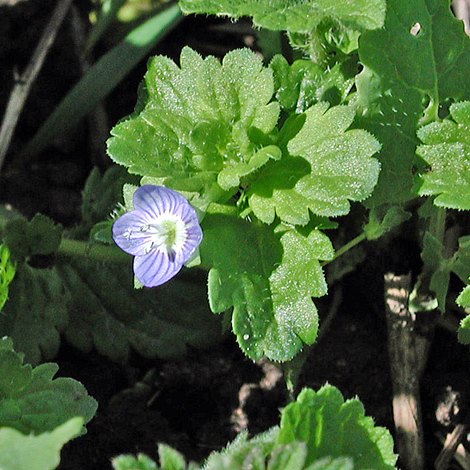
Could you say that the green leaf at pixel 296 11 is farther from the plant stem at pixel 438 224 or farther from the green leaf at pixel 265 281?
the plant stem at pixel 438 224

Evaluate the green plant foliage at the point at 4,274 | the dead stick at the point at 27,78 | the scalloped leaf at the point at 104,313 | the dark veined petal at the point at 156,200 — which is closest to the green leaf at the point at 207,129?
the dark veined petal at the point at 156,200

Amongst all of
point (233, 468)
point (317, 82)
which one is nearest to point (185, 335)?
point (317, 82)

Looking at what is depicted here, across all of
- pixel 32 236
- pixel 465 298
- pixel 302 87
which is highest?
pixel 302 87

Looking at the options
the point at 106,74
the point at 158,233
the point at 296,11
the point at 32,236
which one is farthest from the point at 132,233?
the point at 106,74

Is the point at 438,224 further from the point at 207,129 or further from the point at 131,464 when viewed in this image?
the point at 131,464

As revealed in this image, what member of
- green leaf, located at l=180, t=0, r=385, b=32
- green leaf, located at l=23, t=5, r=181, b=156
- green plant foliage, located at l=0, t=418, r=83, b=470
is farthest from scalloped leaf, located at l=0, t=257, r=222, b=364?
green plant foliage, located at l=0, t=418, r=83, b=470
